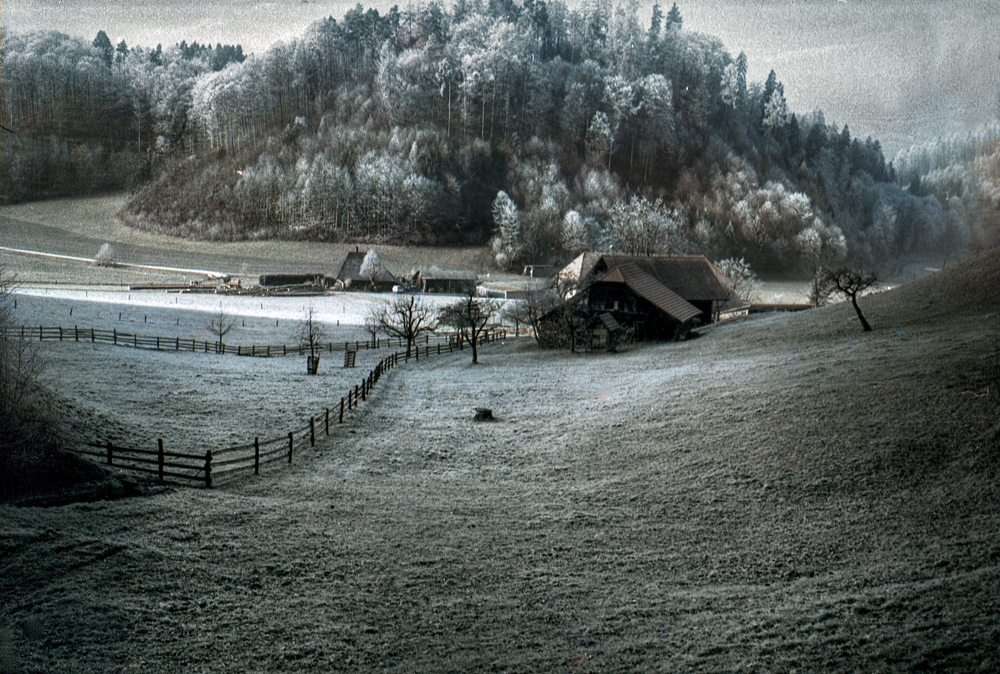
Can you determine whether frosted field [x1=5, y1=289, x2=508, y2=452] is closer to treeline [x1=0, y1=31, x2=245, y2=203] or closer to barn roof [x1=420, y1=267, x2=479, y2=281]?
treeline [x1=0, y1=31, x2=245, y2=203]

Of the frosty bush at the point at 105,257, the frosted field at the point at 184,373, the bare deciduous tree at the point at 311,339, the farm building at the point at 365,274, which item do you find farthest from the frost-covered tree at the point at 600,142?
the frosty bush at the point at 105,257

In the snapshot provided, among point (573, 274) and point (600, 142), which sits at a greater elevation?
point (600, 142)

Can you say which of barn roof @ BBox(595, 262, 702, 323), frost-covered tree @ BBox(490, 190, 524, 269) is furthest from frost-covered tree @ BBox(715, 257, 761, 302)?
frost-covered tree @ BBox(490, 190, 524, 269)

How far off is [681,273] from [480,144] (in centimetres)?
6071

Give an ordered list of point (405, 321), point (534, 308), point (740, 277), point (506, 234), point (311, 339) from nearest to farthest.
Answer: point (311, 339), point (405, 321), point (534, 308), point (740, 277), point (506, 234)

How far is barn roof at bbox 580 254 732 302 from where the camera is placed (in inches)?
1756

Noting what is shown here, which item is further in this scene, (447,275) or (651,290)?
(447,275)

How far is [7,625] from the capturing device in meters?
7.69

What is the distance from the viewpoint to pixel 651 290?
38375 mm

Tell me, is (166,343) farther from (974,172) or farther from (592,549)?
(974,172)

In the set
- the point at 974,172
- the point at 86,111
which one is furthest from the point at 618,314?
the point at 86,111

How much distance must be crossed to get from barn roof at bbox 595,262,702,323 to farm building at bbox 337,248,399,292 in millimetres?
31656

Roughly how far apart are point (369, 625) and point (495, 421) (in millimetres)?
13234

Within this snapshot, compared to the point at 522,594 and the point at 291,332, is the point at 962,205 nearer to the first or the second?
the point at 522,594
